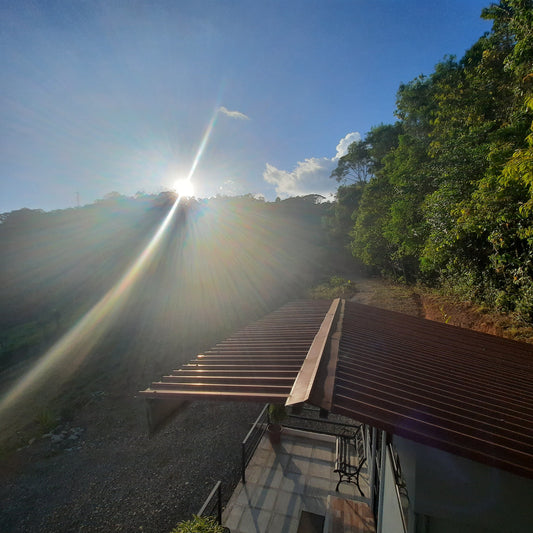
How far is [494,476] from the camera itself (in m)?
1.50

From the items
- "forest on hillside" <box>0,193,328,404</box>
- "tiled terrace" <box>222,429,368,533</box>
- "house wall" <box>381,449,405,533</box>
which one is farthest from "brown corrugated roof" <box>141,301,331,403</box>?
"forest on hillside" <box>0,193,328,404</box>

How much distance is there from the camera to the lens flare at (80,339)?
12.9m

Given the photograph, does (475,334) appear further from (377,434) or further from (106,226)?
(106,226)

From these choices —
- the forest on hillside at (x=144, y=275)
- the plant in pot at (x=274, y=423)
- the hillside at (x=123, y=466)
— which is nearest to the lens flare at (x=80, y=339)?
the forest on hillside at (x=144, y=275)

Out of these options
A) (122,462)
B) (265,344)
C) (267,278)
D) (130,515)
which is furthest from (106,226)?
(265,344)

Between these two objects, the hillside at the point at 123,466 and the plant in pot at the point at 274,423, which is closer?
the hillside at the point at 123,466

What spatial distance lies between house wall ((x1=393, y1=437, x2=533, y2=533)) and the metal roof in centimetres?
23

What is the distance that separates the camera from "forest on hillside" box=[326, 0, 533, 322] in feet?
17.0

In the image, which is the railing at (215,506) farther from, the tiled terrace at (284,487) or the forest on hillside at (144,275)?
the forest on hillside at (144,275)

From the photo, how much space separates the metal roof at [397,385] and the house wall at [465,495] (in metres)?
0.23

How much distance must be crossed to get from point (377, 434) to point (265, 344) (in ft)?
8.76

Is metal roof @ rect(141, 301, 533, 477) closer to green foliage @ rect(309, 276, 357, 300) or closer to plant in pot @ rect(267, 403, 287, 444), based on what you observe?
plant in pot @ rect(267, 403, 287, 444)

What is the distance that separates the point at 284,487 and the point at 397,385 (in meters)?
4.32

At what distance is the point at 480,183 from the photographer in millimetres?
5809
